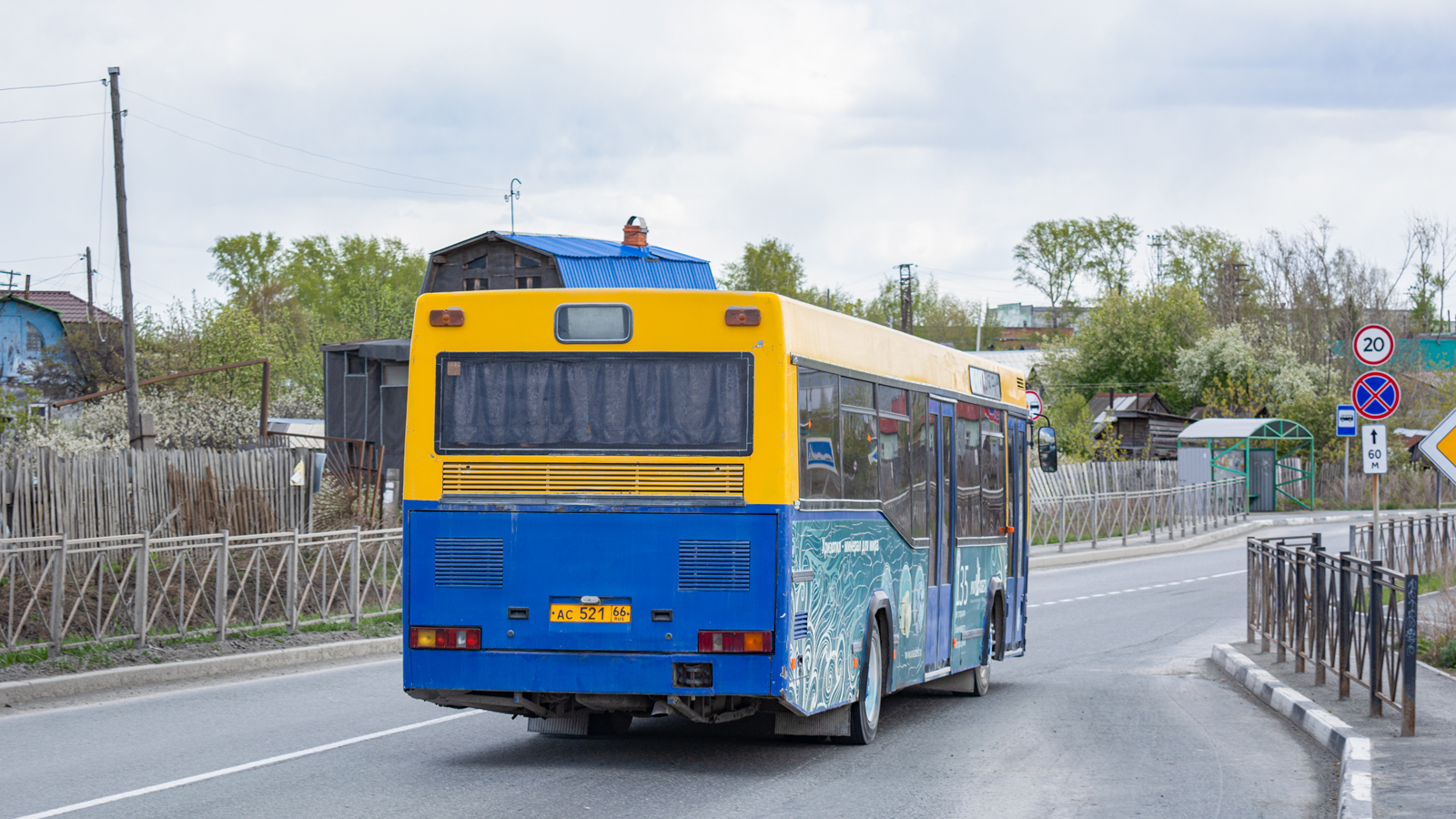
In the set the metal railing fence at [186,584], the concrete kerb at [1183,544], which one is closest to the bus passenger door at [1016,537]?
the metal railing fence at [186,584]

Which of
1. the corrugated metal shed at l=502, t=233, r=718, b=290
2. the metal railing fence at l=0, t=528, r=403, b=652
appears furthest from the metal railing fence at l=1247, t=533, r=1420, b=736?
the corrugated metal shed at l=502, t=233, r=718, b=290

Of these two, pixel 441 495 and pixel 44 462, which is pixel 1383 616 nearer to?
pixel 441 495

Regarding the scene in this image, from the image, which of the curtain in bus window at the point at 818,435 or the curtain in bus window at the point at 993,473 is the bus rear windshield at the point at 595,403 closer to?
the curtain in bus window at the point at 818,435

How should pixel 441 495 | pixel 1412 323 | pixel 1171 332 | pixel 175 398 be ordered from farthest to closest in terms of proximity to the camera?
pixel 1412 323 < pixel 1171 332 < pixel 175 398 < pixel 441 495

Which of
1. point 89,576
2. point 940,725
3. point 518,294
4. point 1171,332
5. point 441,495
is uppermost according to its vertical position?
point 1171,332

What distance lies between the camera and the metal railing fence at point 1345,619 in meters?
9.88

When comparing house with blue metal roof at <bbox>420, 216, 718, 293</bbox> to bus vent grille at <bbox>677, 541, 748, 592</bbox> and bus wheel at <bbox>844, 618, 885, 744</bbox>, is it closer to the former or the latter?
bus wheel at <bbox>844, 618, 885, 744</bbox>

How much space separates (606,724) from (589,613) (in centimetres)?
204

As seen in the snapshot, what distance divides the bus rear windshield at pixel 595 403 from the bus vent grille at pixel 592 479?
10cm

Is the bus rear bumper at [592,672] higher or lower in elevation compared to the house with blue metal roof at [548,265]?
lower

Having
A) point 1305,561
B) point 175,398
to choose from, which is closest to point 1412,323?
point 175,398

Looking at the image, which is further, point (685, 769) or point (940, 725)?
point (940, 725)

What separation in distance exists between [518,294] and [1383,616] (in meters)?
6.55

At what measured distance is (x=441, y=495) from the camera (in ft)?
29.2
